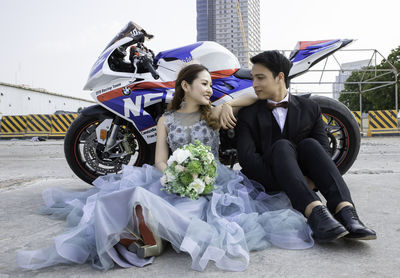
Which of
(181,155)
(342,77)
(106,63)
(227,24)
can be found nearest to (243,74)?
(106,63)

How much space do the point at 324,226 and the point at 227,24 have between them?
5523cm

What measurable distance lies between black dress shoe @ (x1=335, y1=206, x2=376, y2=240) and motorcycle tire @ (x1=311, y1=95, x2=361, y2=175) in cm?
143

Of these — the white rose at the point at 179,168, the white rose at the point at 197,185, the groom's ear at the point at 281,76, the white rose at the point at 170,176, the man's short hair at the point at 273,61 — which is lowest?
the white rose at the point at 197,185

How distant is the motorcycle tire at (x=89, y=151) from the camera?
311 cm

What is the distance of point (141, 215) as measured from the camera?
1484mm

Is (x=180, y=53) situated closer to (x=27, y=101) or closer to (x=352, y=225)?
(x=352, y=225)

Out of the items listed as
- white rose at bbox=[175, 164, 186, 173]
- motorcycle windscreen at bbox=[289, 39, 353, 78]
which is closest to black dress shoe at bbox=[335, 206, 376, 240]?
white rose at bbox=[175, 164, 186, 173]

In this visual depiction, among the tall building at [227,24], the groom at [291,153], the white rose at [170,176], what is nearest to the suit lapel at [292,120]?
the groom at [291,153]

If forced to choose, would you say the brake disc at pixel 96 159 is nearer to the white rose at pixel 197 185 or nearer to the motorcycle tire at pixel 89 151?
the motorcycle tire at pixel 89 151

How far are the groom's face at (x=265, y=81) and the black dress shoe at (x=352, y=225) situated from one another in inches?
39.0

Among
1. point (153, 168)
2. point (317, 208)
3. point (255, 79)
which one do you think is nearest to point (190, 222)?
point (317, 208)

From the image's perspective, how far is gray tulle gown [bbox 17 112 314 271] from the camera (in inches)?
55.5

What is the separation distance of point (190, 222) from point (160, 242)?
167 mm

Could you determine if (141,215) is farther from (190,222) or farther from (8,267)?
(8,267)
